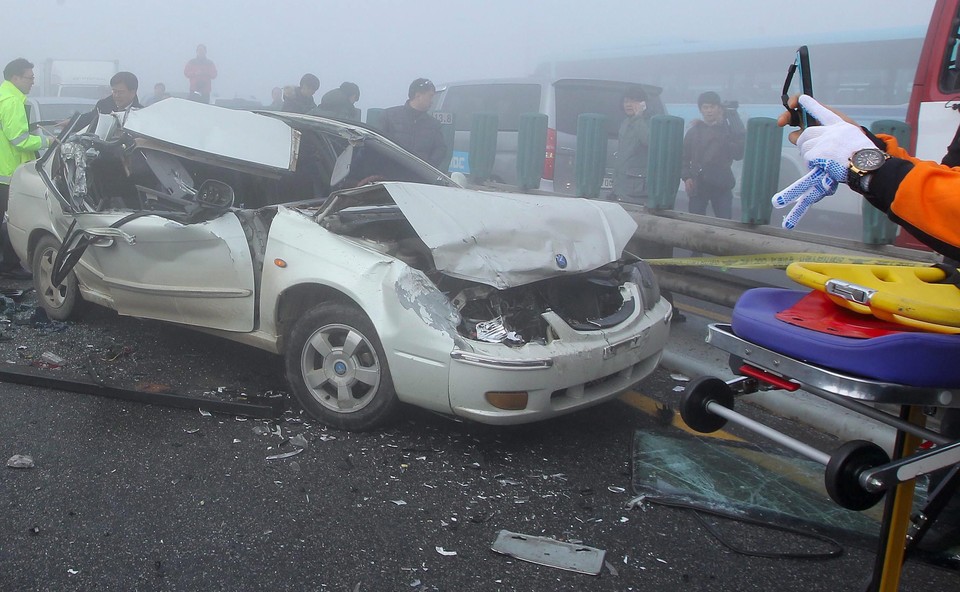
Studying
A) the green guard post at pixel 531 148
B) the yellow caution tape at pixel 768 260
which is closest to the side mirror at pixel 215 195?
the yellow caution tape at pixel 768 260

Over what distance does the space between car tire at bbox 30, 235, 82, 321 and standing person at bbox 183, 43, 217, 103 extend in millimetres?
13372

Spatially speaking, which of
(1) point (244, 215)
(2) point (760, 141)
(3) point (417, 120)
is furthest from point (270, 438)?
(3) point (417, 120)

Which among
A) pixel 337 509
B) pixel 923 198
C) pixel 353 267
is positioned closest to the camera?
pixel 923 198

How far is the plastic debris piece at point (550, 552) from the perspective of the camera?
9.95ft

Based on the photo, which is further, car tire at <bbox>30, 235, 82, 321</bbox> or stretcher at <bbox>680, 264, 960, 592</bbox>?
car tire at <bbox>30, 235, 82, 321</bbox>

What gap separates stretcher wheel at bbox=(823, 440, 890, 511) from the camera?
73.9 inches

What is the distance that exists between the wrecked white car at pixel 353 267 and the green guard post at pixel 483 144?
4117 millimetres

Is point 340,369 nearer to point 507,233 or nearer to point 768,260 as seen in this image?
point 507,233

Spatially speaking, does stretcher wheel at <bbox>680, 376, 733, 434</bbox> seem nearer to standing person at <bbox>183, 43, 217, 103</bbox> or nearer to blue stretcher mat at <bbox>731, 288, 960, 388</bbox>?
blue stretcher mat at <bbox>731, 288, 960, 388</bbox>

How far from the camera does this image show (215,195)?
15.1 ft

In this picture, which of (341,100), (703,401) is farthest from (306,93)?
(703,401)

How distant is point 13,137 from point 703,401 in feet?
24.0

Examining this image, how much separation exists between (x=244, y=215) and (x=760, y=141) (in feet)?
11.6

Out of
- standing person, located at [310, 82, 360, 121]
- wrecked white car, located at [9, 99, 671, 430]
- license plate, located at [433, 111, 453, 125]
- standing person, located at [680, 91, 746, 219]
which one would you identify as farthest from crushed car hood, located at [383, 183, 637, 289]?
standing person, located at [310, 82, 360, 121]
